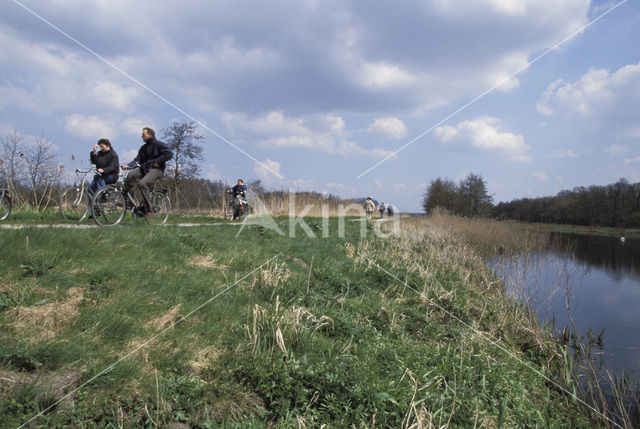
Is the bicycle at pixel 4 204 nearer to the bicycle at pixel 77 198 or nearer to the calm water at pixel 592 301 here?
the bicycle at pixel 77 198

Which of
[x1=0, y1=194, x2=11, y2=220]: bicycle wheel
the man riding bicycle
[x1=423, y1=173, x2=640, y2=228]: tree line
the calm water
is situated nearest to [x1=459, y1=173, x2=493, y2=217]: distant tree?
[x1=423, y1=173, x2=640, y2=228]: tree line

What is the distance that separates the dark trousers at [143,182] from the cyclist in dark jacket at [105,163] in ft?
2.29

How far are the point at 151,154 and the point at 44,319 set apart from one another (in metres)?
6.48

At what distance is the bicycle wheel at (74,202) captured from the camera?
8.50m

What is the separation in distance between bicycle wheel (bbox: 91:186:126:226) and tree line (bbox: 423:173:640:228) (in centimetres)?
3678

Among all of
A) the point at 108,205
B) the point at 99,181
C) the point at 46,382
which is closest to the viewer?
the point at 46,382

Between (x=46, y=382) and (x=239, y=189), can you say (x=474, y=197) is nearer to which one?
(x=239, y=189)

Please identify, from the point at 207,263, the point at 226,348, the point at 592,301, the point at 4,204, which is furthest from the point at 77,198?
the point at 592,301

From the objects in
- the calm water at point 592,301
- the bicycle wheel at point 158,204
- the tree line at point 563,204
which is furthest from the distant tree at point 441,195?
the bicycle wheel at point 158,204

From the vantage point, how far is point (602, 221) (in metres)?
54.1

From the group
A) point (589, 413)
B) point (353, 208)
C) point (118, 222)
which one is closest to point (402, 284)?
point (589, 413)

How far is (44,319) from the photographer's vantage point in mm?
3123

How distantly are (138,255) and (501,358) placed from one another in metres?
5.56

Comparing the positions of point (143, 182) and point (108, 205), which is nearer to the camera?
point (108, 205)
